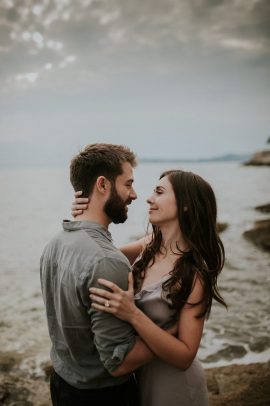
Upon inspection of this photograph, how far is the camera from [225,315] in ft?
29.1

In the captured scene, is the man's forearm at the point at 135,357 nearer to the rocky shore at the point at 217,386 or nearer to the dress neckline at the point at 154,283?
the dress neckline at the point at 154,283

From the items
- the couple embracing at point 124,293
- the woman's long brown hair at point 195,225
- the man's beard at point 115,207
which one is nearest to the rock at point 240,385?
the couple embracing at point 124,293

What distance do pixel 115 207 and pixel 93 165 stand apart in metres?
0.39

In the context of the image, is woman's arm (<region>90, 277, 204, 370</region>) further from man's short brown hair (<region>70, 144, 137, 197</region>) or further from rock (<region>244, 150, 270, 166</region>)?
rock (<region>244, 150, 270, 166</region>)

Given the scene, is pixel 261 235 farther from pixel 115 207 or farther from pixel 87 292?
pixel 87 292

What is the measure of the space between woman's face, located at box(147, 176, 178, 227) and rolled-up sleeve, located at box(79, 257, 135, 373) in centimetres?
102

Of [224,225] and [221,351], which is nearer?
[221,351]

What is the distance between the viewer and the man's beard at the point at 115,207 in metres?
2.77

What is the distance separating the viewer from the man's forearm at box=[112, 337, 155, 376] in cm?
225

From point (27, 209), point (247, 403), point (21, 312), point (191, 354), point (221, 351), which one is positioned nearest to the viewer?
point (191, 354)

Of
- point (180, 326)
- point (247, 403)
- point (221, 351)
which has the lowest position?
point (221, 351)

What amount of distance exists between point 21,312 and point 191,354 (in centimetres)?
840

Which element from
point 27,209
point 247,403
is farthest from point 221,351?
point 27,209

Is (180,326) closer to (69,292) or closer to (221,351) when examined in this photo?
(69,292)
